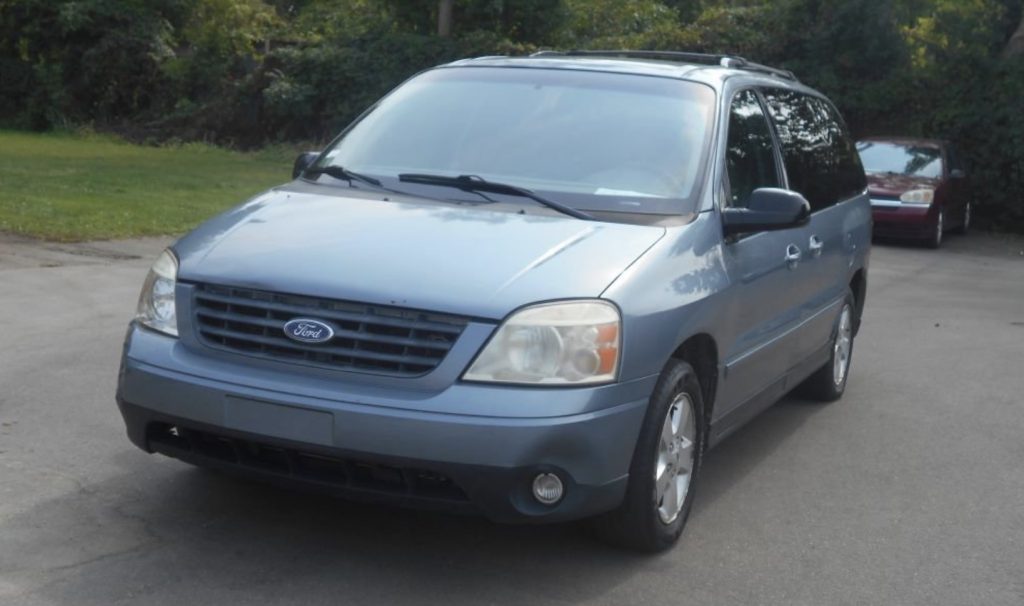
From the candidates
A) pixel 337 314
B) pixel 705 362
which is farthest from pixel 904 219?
pixel 337 314

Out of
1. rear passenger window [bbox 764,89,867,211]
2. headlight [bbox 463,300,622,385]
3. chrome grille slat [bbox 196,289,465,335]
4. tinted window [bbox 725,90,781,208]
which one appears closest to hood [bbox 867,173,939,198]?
rear passenger window [bbox 764,89,867,211]

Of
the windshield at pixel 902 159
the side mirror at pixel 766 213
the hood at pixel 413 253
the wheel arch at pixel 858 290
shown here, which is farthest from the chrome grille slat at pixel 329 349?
the windshield at pixel 902 159

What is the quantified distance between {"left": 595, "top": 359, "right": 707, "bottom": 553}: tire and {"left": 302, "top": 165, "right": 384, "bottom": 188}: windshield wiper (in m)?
1.57

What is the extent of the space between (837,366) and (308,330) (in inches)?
176

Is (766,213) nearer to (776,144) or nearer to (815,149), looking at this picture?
(776,144)

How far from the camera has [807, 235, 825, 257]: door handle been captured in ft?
22.9

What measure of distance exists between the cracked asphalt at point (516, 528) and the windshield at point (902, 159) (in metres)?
12.9

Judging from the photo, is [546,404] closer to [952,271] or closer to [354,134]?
[354,134]

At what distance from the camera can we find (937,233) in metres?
20.2

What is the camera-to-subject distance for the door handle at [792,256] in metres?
6.51

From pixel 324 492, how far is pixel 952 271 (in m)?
14.1

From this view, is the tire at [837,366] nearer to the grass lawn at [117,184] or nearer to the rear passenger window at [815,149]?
the rear passenger window at [815,149]

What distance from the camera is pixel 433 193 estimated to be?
5.70 metres

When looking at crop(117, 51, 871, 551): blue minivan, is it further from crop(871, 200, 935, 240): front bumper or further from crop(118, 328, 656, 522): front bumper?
crop(871, 200, 935, 240): front bumper
